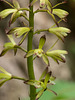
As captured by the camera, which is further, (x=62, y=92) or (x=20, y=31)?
(x=62, y=92)

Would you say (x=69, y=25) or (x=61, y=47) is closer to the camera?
(x=61, y=47)

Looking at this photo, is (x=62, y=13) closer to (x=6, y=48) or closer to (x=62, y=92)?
(x=6, y=48)

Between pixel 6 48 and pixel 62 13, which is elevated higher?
pixel 62 13

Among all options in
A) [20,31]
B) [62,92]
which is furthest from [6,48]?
[62,92]

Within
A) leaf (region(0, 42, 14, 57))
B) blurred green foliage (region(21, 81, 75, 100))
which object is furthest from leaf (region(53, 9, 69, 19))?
blurred green foliage (region(21, 81, 75, 100))

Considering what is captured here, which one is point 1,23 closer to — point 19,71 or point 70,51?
point 19,71

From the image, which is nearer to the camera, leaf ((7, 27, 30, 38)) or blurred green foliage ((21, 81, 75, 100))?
leaf ((7, 27, 30, 38))

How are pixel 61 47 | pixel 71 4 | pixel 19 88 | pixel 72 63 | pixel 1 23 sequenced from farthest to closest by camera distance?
pixel 71 4 < pixel 72 63 < pixel 61 47 < pixel 1 23 < pixel 19 88

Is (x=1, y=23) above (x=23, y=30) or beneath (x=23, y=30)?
beneath

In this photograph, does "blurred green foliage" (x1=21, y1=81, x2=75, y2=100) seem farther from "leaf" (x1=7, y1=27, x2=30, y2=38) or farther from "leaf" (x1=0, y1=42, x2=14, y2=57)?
"leaf" (x1=7, y1=27, x2=30, y2=38)

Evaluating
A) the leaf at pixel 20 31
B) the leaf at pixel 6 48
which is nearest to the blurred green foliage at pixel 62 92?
the leaf at pixel 6 48

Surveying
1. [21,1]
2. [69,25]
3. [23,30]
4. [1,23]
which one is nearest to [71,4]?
[69,25]
